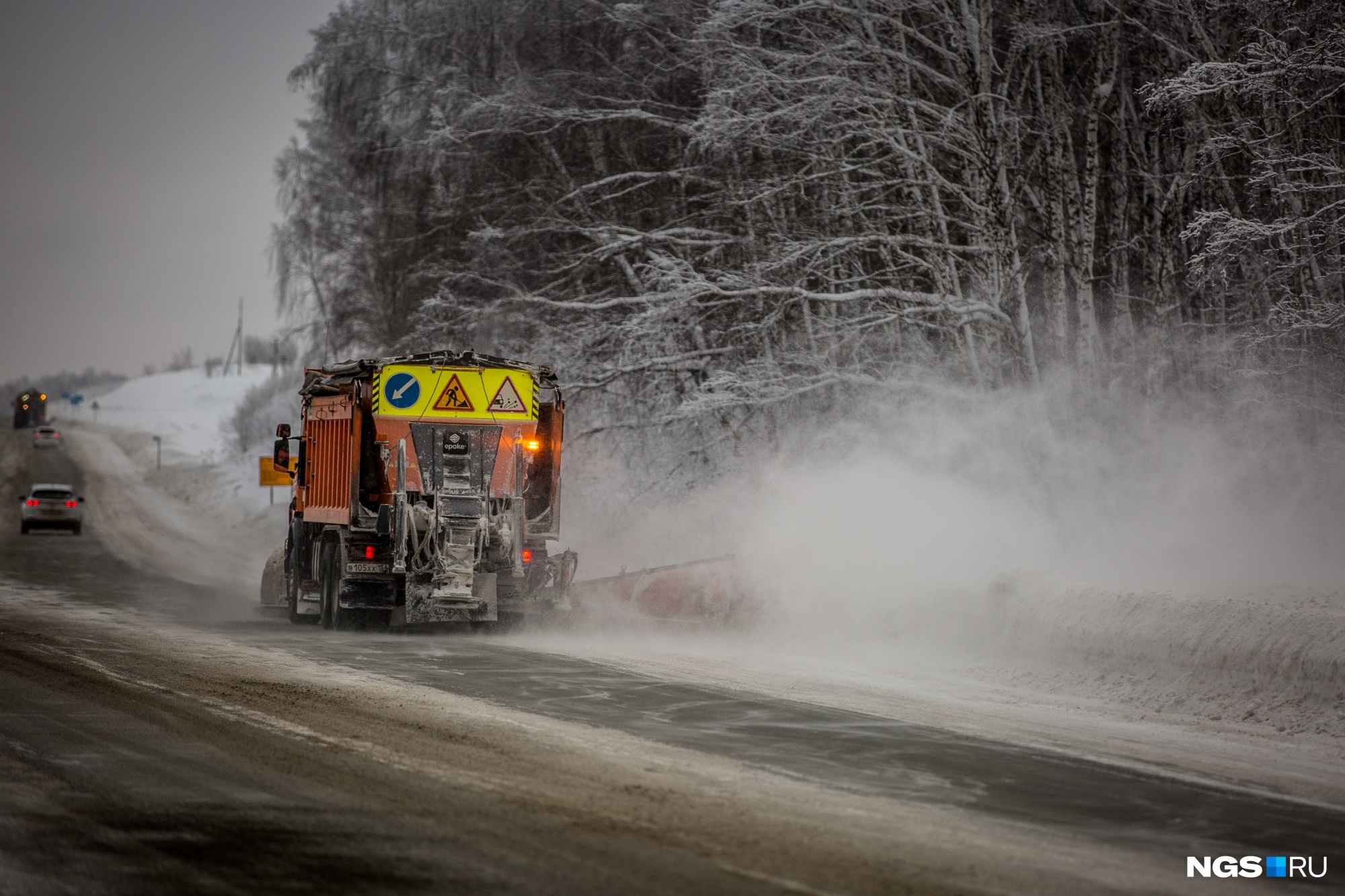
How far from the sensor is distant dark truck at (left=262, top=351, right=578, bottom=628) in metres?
15.0

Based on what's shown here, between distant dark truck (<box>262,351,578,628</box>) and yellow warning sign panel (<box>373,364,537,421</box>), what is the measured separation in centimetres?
1

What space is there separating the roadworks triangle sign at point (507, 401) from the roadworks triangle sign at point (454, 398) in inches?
11.1

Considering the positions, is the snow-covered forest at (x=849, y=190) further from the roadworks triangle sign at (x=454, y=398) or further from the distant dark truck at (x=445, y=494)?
the roadworks triangle sign at (x=454, y=398)

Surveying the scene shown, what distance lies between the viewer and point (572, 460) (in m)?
24.3

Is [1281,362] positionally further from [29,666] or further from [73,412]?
[73,412]

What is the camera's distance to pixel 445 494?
49.7 ft

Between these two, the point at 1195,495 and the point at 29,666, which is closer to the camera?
the point at 29,666

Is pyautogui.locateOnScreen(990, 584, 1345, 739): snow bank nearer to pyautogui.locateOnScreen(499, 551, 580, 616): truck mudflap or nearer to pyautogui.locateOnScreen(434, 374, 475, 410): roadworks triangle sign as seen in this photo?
pyautogui.locateOnScreen(499, 551, 580, 616): truck mudflap

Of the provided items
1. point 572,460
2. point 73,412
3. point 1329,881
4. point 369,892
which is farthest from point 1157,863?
point 73,412

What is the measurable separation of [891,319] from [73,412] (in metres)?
142

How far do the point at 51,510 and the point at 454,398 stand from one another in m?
24.7

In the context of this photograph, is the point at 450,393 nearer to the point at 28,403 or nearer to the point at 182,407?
the point at 28,403

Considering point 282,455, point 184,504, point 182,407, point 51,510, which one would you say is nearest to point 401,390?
point 282,455

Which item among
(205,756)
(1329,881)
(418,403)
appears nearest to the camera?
(1329,881)
